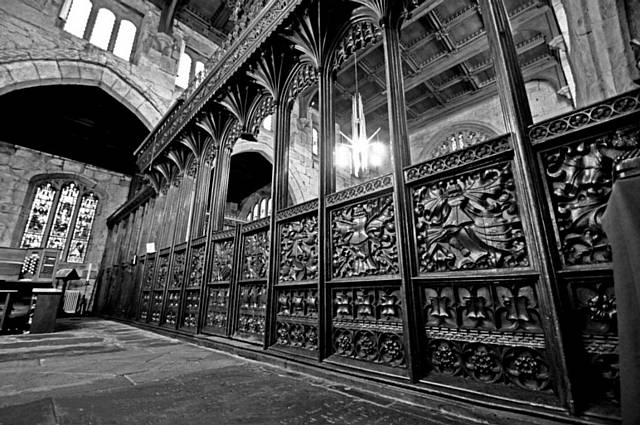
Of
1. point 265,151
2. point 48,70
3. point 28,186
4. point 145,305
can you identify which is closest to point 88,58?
point 48,70

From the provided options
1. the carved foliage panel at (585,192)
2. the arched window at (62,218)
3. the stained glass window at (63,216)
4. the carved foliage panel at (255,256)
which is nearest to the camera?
the carved foliage panel at (585,192)

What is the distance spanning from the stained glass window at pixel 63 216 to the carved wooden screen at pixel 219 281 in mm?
8058

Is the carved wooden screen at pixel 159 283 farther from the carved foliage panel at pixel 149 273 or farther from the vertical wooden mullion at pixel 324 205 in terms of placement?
the vertical wooden mullion at pixel 324 205

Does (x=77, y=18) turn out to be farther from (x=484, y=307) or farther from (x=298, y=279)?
(x=484, y=307)

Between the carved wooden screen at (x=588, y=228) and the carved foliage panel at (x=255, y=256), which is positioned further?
the carved foliage panel at (x=255, y=256)

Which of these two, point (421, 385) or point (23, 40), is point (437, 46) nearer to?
point (421, 385)

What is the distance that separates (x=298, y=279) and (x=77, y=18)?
891cm

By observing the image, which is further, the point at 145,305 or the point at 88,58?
the point at 88,58

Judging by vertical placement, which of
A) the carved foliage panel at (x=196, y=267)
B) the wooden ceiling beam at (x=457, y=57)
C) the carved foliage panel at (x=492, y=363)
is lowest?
the carved foliage panel at (x=492, y=363)

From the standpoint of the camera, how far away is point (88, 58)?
6625 millimetres

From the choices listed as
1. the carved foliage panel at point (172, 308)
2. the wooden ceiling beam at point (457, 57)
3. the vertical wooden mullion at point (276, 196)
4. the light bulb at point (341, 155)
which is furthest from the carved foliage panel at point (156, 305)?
the wooden ceiling beam at point (457, 57)

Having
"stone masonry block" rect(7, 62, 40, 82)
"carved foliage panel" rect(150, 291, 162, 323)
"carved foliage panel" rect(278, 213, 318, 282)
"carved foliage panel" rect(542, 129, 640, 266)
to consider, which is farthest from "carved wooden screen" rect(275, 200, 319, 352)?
"stone masonry block" rect(7, 62, 40, 82)

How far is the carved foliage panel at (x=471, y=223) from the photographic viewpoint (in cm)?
137

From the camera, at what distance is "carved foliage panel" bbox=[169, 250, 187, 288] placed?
3972 millimetres
